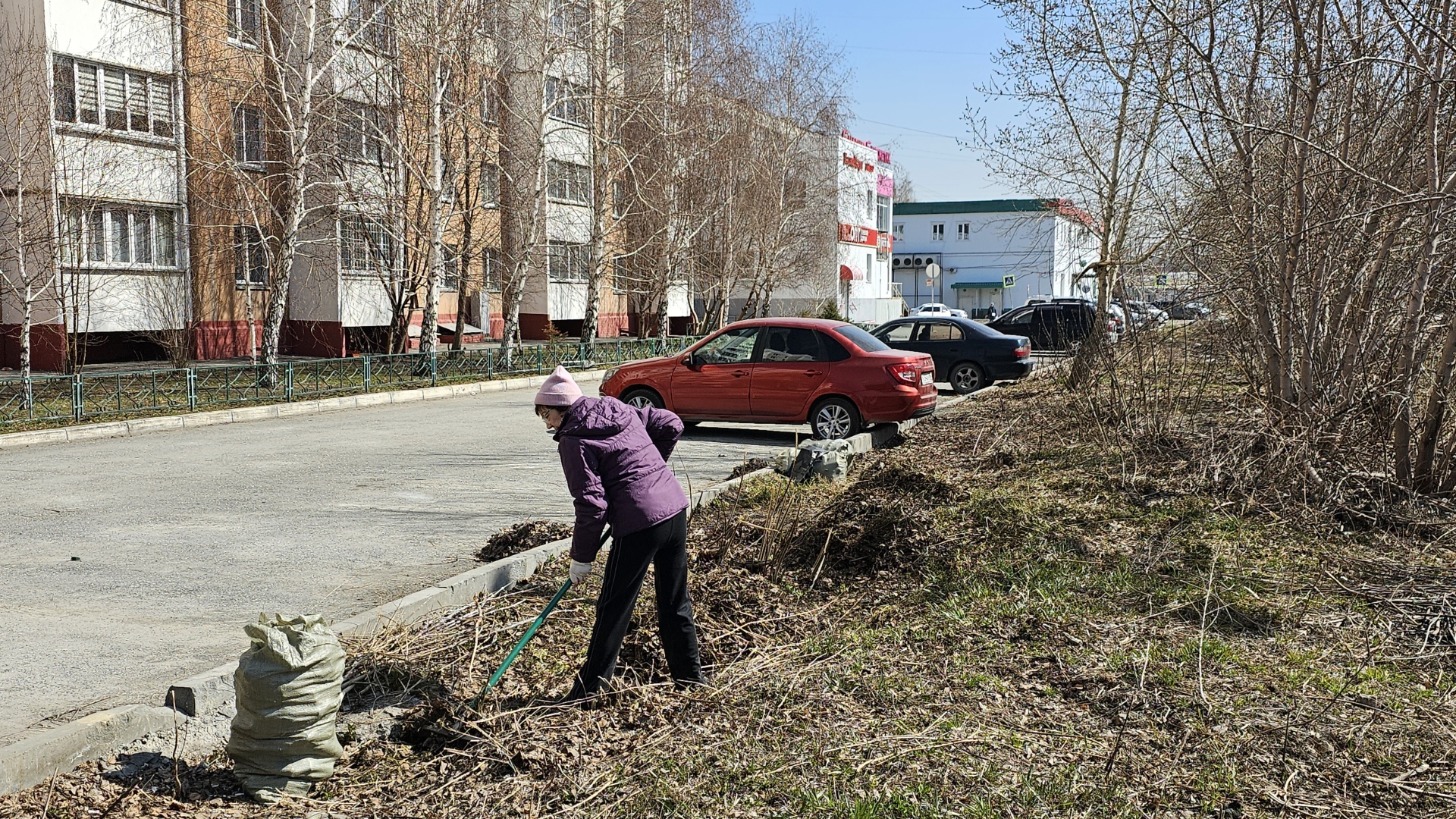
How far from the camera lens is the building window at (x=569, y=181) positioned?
31812 millimetres

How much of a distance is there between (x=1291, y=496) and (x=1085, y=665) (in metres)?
3.79

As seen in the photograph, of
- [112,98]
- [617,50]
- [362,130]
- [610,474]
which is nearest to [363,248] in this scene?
[362,130]

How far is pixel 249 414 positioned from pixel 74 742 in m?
14.6

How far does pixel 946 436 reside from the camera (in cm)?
1312

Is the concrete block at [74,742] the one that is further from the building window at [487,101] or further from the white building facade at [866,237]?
the white building facade at [866,237]

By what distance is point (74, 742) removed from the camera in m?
4.34

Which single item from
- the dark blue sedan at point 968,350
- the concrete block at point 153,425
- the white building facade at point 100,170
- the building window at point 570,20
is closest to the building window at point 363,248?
the white building facade at point 100,170

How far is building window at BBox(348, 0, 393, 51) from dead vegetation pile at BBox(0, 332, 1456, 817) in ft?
63.9

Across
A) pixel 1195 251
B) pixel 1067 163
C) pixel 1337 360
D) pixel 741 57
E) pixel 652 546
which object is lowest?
pixel 652 546

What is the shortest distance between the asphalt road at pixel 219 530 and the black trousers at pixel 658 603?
1972mm

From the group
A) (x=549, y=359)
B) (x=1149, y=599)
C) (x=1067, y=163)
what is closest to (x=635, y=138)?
(x=549, y=359)

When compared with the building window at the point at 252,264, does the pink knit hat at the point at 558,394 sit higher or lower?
lower

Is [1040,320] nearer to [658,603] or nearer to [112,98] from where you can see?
[112,98]

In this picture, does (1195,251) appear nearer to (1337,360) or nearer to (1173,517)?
(1337,360)
